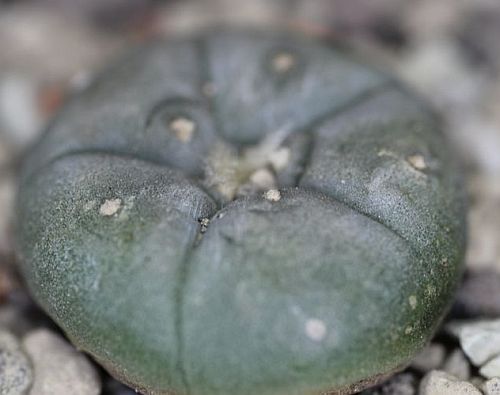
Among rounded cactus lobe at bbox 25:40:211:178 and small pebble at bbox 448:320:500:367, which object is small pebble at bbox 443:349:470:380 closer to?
small pebble at bbox 448:320:500:367

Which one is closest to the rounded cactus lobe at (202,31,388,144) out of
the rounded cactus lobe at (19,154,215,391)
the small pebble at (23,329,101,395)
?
the rounded cactus lobe at (19,154,215,391)

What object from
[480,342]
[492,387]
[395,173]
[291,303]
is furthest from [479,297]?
[291,303]

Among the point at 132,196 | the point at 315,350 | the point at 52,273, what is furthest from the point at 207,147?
the point at 315,350

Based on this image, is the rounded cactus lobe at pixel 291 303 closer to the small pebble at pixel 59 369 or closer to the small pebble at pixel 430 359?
the small pebble at pixel 430 359

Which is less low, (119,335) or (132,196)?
(132,196)

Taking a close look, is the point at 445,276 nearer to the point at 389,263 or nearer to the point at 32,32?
the point at 389,263

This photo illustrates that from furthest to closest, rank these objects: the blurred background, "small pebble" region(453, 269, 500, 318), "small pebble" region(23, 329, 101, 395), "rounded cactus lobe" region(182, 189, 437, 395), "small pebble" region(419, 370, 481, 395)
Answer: the blurred background, "small pebble" region(453, 269, 500, 318), "small pebble" region(23, 329, 101, 395), "small pebble" region(419, 370, 481, 395), "rounded cactus lobe" region(182, 189, 437, 395)
